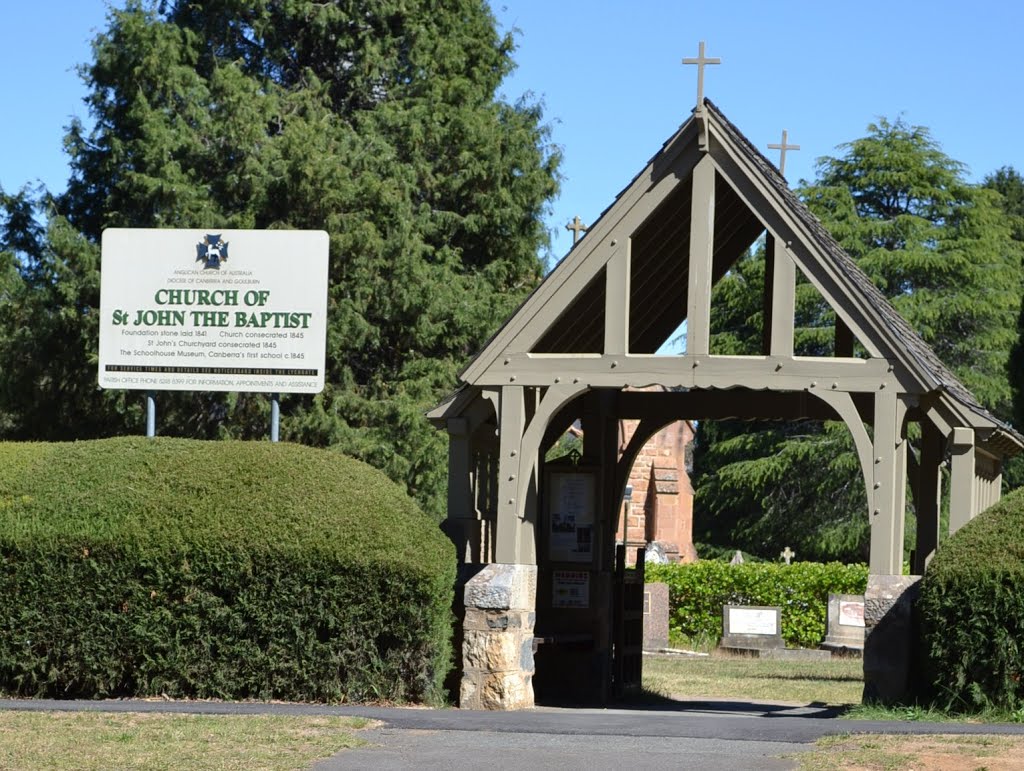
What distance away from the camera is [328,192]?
87.1ft

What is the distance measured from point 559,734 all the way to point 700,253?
4.54m

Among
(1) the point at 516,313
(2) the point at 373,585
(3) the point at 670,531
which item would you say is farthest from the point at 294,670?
(3) the point at 670,531

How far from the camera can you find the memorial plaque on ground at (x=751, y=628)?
27.6 metres

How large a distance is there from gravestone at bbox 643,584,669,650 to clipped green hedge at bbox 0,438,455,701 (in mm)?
14422

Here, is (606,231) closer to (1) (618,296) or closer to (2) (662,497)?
(1) (618,296)

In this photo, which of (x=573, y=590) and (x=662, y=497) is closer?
(x=573, y=590)

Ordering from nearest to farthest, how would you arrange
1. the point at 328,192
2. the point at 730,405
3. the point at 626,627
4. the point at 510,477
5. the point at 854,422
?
the point at 854,422 → the point at 510,477 → the point at 730,405 → the point at 626,627 → the point at 328,192

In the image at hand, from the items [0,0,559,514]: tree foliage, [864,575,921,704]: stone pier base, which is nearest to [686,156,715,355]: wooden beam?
[864,575,921,704]: stone pier base

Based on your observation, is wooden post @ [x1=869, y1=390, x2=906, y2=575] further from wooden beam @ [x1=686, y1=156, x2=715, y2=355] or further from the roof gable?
wooden beam @ [x1=686, y1=156, x2=715, y2=355]

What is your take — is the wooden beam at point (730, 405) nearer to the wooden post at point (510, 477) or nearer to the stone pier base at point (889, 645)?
the wooden post at point (510, 477)

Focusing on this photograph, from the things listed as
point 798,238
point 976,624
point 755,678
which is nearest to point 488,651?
point 976,624

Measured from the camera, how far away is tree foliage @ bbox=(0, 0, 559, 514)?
27.1 meters

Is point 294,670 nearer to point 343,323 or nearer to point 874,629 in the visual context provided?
point 874,629

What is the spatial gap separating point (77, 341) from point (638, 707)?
604 inches
